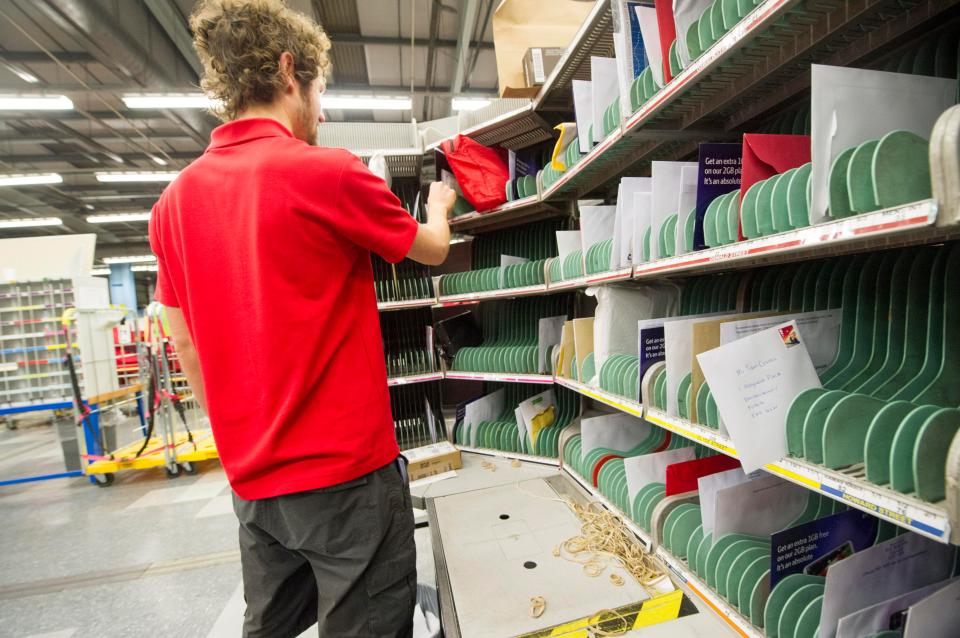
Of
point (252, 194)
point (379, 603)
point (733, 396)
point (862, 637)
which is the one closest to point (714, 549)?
point (862, 637)

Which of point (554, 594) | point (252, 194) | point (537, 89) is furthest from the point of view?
point (537, 89)

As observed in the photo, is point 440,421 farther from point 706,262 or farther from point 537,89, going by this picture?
point 706,262

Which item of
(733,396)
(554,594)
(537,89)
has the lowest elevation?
(554,594)

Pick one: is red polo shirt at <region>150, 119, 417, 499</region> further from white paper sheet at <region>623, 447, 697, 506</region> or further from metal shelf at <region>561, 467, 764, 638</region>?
white paper sheet at <region>623, 447, 697, 506</region>

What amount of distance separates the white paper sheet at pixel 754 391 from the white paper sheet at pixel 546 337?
1832mm

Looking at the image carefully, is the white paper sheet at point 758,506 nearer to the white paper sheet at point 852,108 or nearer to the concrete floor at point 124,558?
the white paper sheet at point 852,108

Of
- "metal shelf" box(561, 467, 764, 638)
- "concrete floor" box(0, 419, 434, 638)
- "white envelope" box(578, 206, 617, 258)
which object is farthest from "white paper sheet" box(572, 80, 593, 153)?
"concrete floor" box(0, 419, 434, 638)

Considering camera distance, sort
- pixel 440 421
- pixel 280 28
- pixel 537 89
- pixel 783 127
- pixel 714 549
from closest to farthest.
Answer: pixel 280 28, pixel 714 549, pixel 783 127, pixel 537 89, pixel 440 421

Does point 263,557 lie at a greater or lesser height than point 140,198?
lesser

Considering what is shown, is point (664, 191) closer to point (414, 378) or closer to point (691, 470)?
point (691, 470)

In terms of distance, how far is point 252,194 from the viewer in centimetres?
105

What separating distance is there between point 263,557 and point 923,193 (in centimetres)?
157

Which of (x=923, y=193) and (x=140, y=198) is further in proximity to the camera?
(x=140, y=198)

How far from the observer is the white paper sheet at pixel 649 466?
6.04 feet
